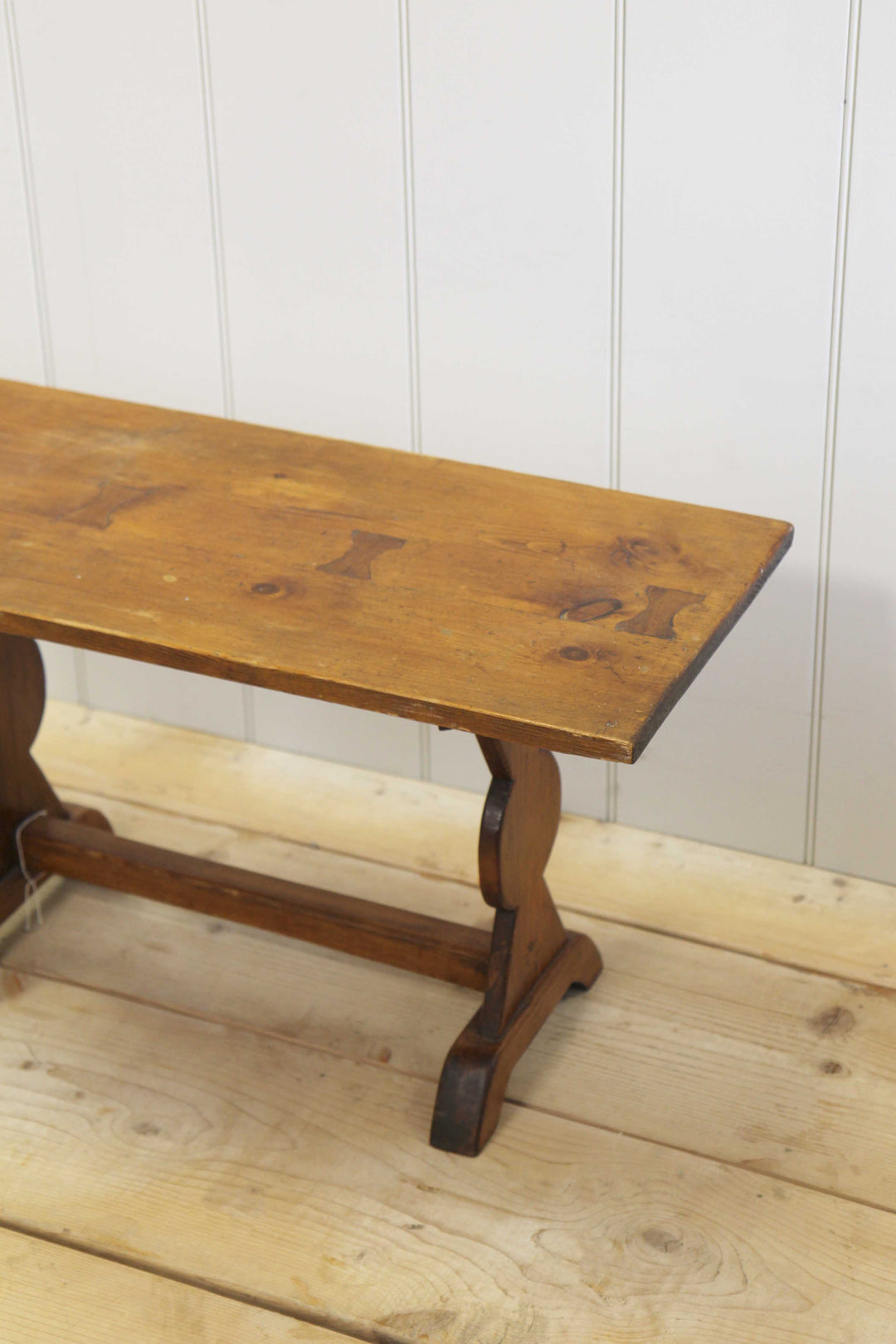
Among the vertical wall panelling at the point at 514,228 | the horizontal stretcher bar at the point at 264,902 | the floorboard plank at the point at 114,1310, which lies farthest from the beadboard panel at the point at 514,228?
the floorboard plank at the point at 114,1310

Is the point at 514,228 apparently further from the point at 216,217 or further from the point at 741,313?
the point at 216,217

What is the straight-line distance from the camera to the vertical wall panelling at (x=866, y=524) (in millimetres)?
1704

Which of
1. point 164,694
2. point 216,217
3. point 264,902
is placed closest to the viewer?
point 264,902

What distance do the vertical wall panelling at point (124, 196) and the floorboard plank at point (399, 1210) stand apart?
1012 mm

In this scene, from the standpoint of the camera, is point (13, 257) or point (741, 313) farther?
point (13, 257)

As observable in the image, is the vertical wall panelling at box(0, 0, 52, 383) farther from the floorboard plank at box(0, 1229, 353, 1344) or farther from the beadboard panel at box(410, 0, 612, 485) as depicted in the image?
the floorboard plank at box(0, 1229, 353, 1344)

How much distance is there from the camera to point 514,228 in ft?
6.32

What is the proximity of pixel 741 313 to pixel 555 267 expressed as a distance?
0.81 feet

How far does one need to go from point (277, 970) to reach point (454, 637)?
2.40 feet

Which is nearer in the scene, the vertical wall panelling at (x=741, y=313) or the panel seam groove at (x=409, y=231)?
the vertical wall panelling at (x=741, y=313)

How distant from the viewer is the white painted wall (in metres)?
1.78

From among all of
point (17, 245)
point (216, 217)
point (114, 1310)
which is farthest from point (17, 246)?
point (114, 1310)

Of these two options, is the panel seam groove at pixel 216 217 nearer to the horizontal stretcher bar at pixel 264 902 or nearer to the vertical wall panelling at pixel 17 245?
the vertical wall panelling at pixel 17 245

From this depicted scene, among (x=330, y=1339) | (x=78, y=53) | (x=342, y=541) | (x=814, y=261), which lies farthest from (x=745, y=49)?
(x=330, y=1339)
